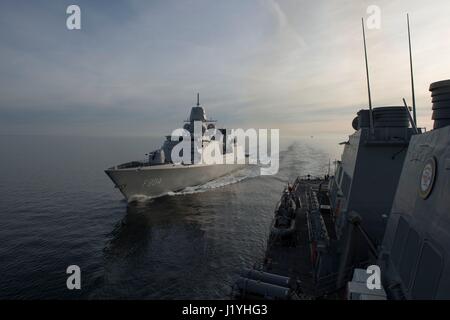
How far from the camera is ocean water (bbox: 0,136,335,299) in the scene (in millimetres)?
16766

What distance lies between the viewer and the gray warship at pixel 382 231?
5766 millimetres

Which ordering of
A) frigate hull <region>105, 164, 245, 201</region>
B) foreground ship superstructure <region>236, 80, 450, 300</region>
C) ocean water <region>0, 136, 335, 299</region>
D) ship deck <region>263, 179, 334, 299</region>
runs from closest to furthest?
foreground ship superstructure <region>236, 80, 450, 300</region>, ship deck <region>263, 179, 334, 299</region>, ocean water <region>0, 136, 335, 299</region>, frigate hull <region>105, 164, 245, 201</region>

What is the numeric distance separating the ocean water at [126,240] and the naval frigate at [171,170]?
179 cm

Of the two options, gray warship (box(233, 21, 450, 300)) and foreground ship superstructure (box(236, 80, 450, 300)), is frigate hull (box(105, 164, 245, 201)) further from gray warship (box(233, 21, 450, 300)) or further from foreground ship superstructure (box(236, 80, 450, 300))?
gray warship (box(233, 21, 450, 300))

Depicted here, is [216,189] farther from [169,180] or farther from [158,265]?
[158,265]

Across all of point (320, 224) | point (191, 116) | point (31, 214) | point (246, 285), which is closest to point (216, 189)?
point (191, 116)

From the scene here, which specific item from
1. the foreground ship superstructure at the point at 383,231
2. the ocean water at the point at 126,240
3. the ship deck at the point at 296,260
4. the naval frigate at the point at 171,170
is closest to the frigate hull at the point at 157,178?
the naval frigate at the point at 171,170

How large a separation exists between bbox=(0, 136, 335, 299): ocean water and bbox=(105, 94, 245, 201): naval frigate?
70.3 inches

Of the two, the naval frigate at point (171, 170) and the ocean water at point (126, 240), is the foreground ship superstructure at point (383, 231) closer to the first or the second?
the ocean water at point (126, 240)

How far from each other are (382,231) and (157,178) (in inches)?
1166

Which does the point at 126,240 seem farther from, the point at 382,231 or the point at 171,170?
the point at 382,231

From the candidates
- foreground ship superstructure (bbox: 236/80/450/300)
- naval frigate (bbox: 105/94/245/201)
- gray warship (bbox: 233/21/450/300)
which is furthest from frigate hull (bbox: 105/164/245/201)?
gray warship (bbox: 233/21/450/300)

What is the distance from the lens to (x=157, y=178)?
37688 mm
